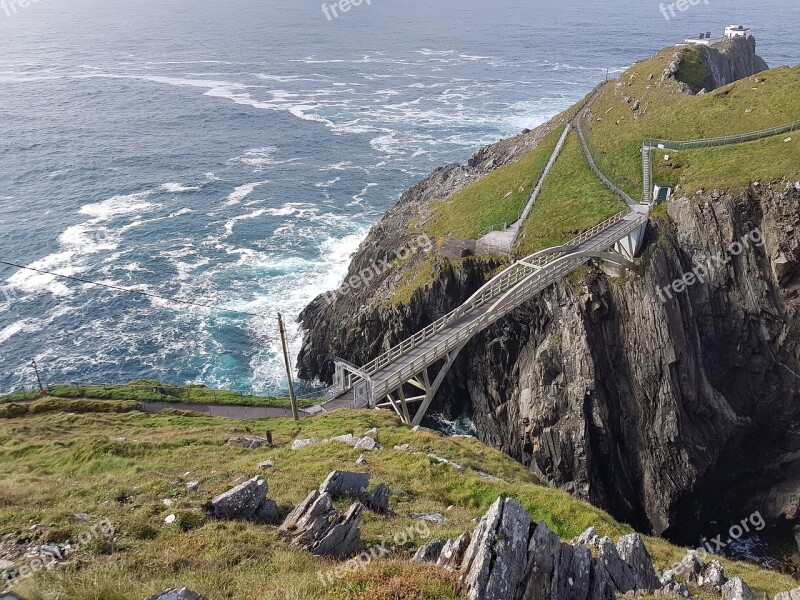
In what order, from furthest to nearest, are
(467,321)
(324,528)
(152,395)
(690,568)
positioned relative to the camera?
(152,395), (467,321), (690,568), (324,528)

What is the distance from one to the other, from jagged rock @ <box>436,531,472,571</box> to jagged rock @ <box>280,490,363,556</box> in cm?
276

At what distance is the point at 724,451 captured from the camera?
47750 mm

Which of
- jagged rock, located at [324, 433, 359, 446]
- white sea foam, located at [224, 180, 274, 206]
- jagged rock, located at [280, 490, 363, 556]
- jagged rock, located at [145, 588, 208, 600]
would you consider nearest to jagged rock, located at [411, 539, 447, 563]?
jagged rock, located at [280, 490, 363, 556]

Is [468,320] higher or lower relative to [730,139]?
lower

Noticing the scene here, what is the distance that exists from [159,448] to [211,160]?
310 ft

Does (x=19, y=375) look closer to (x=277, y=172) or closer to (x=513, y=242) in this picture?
(x=513, y=242)

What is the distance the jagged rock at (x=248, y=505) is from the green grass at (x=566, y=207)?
1636 inches

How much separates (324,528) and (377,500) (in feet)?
14.5

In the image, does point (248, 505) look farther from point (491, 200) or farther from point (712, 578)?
point (491, 200)

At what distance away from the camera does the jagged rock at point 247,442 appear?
104 ft

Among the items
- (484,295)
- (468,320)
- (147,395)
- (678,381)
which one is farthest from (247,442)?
(678,381)

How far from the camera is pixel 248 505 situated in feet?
59.9

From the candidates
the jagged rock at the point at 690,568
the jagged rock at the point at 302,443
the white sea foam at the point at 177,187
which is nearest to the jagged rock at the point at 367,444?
the jagged rock at the point at 302,443

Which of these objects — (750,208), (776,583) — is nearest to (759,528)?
(776,583)
